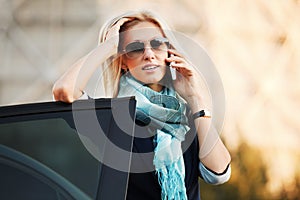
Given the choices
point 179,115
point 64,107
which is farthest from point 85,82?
point 179,115

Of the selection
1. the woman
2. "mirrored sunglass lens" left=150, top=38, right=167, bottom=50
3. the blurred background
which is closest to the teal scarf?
the woman

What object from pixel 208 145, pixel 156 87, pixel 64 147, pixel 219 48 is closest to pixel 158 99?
pixel 156 87

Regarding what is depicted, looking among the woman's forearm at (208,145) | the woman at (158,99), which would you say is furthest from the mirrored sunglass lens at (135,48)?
the woman's forearm at (208,145)

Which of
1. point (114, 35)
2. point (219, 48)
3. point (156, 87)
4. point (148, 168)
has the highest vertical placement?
point (219, 48)

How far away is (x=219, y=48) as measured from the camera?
9859 mm

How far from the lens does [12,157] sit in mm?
1805

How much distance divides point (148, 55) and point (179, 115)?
0.17m

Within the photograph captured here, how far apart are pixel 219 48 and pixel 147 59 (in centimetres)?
798

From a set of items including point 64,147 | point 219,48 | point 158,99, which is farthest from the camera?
point 219,48

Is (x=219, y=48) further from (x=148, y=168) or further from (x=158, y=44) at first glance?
(x=148, y=168)

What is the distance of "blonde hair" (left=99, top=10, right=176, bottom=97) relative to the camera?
79.7 inches

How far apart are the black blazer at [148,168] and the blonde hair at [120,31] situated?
0.65 feet

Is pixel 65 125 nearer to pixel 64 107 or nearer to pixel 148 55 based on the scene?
pixel 64 107

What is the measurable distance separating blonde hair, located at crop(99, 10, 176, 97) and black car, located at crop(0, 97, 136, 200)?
8.8 inches
